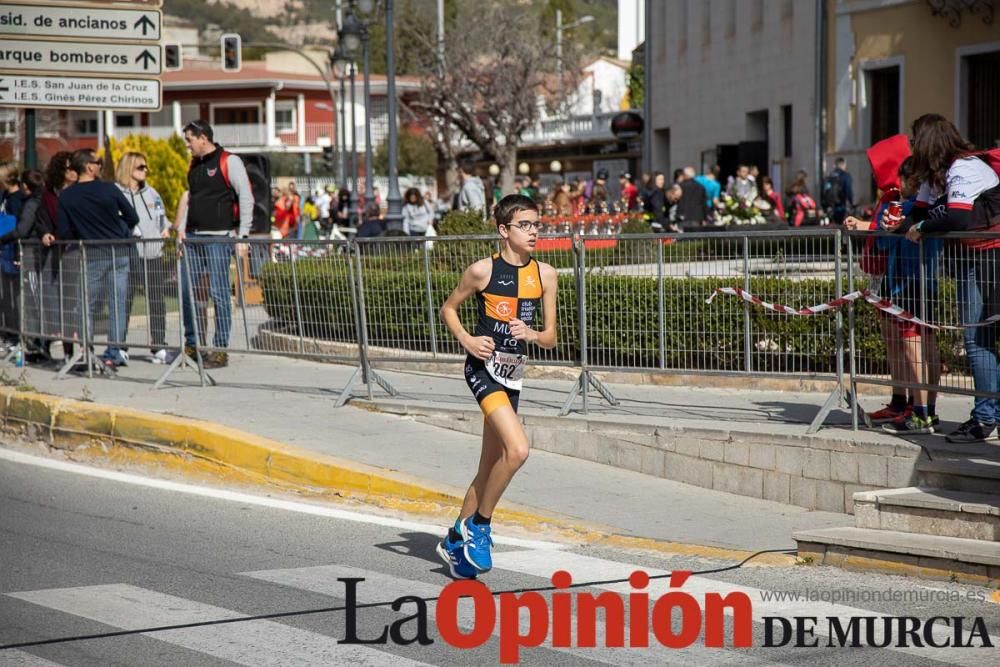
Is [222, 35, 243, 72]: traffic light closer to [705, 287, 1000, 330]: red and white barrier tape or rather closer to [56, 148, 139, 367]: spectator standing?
[56, 148, 139, 367]: spectator standing

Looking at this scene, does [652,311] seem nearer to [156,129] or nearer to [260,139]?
[260,139]

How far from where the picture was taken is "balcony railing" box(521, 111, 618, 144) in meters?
57.4

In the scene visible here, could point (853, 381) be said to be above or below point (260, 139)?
below

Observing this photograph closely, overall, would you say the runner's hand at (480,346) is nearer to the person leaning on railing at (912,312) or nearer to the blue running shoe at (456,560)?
the blue running shoe at (456,560)

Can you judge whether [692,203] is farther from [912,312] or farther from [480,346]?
[480,346]

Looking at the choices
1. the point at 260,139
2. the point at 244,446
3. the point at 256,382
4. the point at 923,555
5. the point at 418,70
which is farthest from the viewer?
the point at 260,139

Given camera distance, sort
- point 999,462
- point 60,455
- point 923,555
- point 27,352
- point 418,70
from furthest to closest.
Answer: point 418,70 < point 27,352 < point 60,455 < point 999,462 < point 923,555

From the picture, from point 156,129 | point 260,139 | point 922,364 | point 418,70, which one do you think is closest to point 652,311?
point 922,364

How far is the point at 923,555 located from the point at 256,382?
7.25 m

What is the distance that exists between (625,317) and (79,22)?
6.74 m

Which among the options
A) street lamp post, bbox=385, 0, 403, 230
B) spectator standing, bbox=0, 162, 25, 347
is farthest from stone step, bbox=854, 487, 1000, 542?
street lamp post, bbox=385, 0, 403, 230

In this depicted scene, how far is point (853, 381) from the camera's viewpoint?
9477mm

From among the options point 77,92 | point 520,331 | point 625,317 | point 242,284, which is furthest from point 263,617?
point 77,92

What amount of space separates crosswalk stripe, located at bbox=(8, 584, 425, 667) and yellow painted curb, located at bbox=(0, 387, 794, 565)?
7.76 feet
